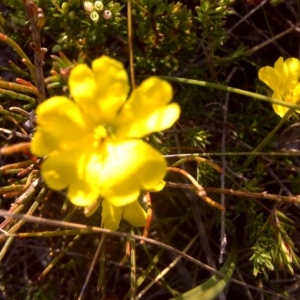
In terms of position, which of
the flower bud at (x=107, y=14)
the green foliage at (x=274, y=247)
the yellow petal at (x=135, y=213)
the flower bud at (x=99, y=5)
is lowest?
the green foliage at (x=274, y=247)

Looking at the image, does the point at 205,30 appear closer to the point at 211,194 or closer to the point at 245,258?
the point at 211,194

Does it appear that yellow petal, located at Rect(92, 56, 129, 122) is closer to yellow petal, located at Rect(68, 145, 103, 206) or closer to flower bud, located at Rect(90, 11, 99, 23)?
yellow petal, located at Rect(68, 145, 103, 206)

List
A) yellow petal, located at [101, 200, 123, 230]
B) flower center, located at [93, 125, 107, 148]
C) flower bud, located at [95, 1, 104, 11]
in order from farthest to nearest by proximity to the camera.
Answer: flower bud, located at [95, 1, 104, 11] < yellow petal, located at [101, 200, 123, 230] < flower center, located at [93, 125, 107, 148]

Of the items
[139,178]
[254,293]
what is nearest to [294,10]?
[254,293]

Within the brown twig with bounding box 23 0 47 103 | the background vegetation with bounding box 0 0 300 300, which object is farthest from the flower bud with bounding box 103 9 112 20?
the brown twig with bounding box 23 0 47 103

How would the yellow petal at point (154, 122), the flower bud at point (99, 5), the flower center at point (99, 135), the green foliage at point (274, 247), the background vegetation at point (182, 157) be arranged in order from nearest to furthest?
the yellow petal at point (154, 122) → the flower center at point (99, 135) → the green foliage at point (274, 247) → the flower bud at point (99, 5) → the background vegetation at point (182, 157)

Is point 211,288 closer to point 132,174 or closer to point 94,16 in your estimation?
point 132,174

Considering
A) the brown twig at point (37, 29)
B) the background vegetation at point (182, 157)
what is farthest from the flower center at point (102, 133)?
the background vegetation at point (182, 157)

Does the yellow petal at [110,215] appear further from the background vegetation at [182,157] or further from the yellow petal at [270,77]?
the yellow petal at [270,77]
